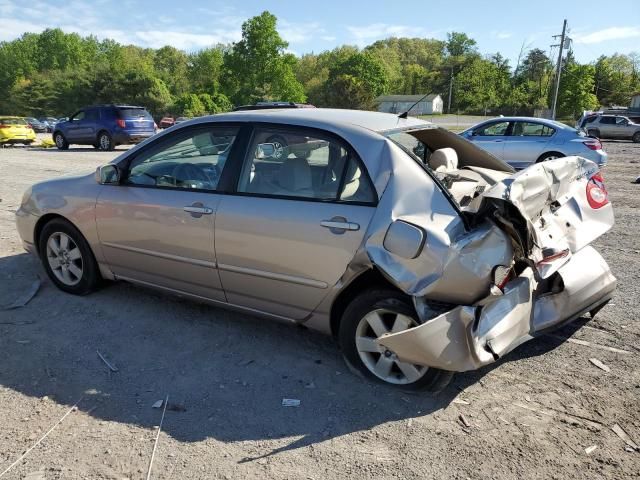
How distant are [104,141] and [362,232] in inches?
760

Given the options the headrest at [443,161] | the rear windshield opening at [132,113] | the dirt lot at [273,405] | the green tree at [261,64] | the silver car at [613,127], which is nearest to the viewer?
the dirt lot at [273,405]

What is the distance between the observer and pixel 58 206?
14.4 ft

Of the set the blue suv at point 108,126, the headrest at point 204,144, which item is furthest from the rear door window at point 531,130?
the blue suv at point 108,126

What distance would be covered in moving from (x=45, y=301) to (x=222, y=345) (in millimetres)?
1854

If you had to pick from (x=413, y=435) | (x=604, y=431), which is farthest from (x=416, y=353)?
(x=604, y=431)

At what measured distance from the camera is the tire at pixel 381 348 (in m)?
2.95

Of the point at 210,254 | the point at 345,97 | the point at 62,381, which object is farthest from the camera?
the point at 345,97

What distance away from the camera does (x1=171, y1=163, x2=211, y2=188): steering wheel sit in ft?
12.3

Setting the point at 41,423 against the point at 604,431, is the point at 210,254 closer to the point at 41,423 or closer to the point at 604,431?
the point at 41,423

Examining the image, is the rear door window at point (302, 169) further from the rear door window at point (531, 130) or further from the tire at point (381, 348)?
the rear door window at point (531, 130)

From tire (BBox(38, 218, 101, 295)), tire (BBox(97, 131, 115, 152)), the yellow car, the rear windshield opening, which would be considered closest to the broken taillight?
tire (BBox(38, 218, 101, 295))

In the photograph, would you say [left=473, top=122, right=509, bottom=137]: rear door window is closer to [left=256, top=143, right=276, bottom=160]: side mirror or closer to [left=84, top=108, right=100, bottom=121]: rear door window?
[left=256, top=143, right=276, bottom=160]: side mirror

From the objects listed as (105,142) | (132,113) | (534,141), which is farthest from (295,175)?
(105,142)

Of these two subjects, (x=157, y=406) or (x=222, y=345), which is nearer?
(x=157, y=406)
